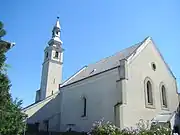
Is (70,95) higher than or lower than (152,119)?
higher

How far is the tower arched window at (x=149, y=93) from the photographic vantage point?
1005 inches

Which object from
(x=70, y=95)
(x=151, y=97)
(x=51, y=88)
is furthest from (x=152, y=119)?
(x=51, y=88)

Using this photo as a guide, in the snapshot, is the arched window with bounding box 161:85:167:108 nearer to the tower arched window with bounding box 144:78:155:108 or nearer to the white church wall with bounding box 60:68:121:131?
the tower arched window with bounding box 144:78:155:108

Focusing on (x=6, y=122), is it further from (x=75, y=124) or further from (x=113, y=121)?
(x=75, y=124)

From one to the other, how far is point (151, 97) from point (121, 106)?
5505mm

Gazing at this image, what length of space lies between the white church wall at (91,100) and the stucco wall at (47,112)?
1137mm

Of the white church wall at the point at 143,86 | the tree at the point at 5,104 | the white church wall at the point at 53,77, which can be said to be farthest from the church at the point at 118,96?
the tree at the point at 5,104

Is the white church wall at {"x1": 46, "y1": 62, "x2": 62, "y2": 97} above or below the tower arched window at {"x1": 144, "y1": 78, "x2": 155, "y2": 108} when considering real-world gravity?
above

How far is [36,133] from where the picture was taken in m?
28.1

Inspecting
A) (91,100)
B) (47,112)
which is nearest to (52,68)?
(47,112)

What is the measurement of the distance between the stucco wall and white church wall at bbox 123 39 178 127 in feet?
44.5

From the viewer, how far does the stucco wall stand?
32.1m

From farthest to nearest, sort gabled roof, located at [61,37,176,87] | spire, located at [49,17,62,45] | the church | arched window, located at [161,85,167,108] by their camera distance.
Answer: spire, located at [49,17,62,45] → arched window, located at [161,85,167,108] → gabled roof, located at [61,37,176,87] → the church

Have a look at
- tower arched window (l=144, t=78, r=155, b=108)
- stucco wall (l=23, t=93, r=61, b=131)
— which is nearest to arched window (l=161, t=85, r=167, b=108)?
tower arched window (l=144, t=78, r=155, b=108)
